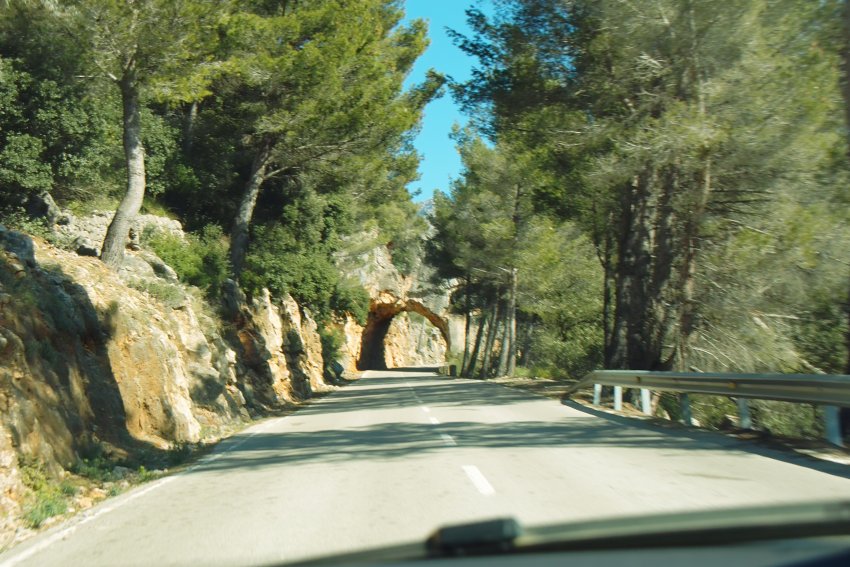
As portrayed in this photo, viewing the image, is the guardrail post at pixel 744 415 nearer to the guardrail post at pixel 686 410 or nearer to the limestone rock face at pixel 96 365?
the guardrail post at pixel 686 410

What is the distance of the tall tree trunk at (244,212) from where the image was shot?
87.6 feet

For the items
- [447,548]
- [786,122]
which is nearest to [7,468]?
[447,548]

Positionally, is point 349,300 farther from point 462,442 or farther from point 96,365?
point 462,442

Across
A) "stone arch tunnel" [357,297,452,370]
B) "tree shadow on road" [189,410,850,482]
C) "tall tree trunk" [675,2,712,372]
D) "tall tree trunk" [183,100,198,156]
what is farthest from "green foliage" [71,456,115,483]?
"stone arch tunnel" [357,297,452,370]

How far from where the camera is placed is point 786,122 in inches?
680

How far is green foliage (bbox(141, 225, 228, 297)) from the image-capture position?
24062mm

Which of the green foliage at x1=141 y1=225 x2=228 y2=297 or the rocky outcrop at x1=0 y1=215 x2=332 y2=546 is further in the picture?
the green foliage at x1=141 y1=225 x2=228 y2=297

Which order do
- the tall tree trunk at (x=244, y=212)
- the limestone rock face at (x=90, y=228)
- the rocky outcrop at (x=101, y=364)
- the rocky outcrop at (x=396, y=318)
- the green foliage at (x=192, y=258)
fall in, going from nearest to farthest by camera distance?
the rocky outcrop at (x=101, y=364) < the limestone rock face at (x=90, y=228) < the green foliage at (x=192, y=258) < the tall tree trunk at (x=244, y=212) < the rocky outcrop at (x=396, y=318)

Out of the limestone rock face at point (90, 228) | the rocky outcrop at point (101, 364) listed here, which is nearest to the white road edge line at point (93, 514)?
the rocky outcrop at point (101, 364)

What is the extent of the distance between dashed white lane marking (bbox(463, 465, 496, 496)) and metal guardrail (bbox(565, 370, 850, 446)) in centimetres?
463

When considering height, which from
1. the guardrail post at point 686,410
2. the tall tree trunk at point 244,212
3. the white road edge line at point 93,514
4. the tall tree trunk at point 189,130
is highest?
the tall tree trunk at point 189,130

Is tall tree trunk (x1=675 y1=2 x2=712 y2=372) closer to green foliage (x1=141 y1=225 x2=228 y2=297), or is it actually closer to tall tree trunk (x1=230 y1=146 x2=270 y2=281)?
green foliage (x1=141 y1=225 x2=228 y2=297)

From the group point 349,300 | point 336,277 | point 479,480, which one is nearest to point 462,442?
point 479,480

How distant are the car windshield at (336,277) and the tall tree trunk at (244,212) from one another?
0.51ft
